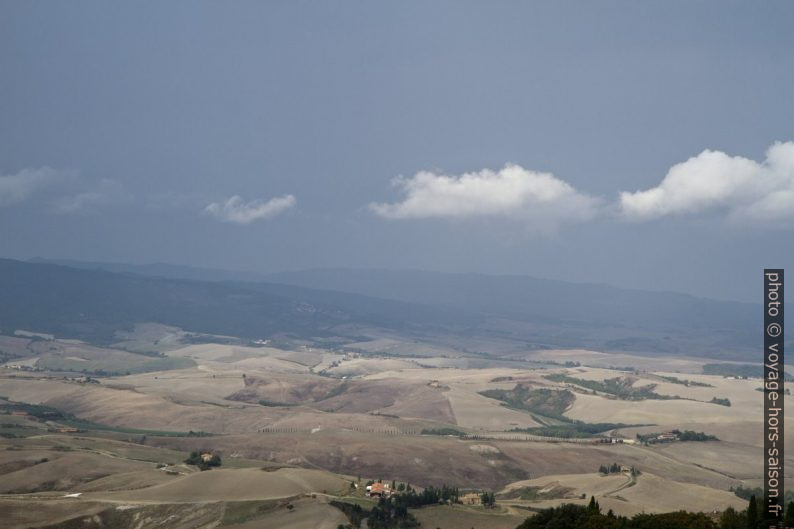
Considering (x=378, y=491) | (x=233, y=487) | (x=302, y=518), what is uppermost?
(x=233, y=487)

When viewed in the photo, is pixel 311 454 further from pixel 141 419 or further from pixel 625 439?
pixel 625 439

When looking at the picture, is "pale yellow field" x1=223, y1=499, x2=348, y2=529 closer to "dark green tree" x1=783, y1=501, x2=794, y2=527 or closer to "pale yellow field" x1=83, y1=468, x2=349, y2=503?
"pale yellow field" x1=83, y1=468, x2=349, y2=503

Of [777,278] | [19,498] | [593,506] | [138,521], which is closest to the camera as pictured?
[777,278]

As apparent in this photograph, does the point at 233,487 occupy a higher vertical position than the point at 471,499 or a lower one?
higher

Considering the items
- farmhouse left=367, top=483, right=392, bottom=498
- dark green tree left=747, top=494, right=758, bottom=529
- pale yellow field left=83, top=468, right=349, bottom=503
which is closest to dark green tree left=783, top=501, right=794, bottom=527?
dark green tree left=747, top=494, right=758, bottom=529

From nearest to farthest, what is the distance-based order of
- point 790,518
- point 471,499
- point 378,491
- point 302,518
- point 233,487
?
point 790,518 < point 302,518 < point 233,487 < point 471,499 < point 378,491

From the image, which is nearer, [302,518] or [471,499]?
[302,518]

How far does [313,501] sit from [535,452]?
2314 inches

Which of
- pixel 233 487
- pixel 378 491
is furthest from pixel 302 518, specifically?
pixel 378 491

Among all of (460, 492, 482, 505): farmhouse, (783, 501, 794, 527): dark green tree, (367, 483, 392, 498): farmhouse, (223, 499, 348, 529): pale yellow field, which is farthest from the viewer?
(367, 483, 392, 498): farmhouse

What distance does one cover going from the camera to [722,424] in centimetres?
19275

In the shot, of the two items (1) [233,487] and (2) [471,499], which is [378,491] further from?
(1) [233,487]

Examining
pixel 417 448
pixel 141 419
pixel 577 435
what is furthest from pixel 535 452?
pixel 141 419

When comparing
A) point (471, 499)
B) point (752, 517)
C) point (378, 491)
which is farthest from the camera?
point (378, 491)
